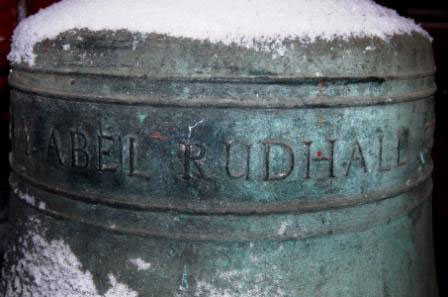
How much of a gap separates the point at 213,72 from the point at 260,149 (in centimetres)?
11

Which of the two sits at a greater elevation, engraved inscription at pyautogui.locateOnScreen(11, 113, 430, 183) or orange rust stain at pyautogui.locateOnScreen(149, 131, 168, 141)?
orange rust stain at pyautogui.locateOnScreen(149, 131, 168, 141)

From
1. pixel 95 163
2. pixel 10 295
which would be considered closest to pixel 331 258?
pixel 95 163

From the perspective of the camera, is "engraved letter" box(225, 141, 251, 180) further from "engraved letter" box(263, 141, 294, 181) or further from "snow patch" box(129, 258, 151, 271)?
"snow patch" box(129, 258, 151, 271)

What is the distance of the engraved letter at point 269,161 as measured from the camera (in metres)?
0.74

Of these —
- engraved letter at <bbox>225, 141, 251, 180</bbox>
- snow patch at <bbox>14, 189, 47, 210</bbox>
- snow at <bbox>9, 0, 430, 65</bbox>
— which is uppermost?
snow at <bbox>9, 0, 430, 65</bbox>

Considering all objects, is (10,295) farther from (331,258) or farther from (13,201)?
(331,258)

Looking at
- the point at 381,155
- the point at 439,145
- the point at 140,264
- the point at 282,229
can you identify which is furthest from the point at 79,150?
the point at 439,145

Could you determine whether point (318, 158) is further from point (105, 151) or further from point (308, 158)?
point (105, 151)

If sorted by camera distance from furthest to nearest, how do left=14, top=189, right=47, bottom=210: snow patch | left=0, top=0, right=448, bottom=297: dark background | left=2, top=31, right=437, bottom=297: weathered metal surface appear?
left=0, top=0, right=448, bottom=297: dark background
left=14, top=189, right=47, bottom=210: snow patch
left=2, top=31, right=437, bottom=297: weathered metal surface

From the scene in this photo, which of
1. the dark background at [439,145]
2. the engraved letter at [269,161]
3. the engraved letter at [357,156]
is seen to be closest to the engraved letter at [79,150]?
the engraved letter at [269,161]

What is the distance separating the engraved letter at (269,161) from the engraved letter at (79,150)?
239mm

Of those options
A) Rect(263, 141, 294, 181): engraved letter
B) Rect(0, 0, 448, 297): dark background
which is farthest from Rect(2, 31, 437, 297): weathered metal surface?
Rect(0, 0, 448, 297): dark background

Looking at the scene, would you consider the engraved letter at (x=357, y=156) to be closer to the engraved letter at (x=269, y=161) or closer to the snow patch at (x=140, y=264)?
the engraved letter at (x=269, y=161)

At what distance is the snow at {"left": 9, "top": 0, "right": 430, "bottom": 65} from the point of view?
2.39 feet
